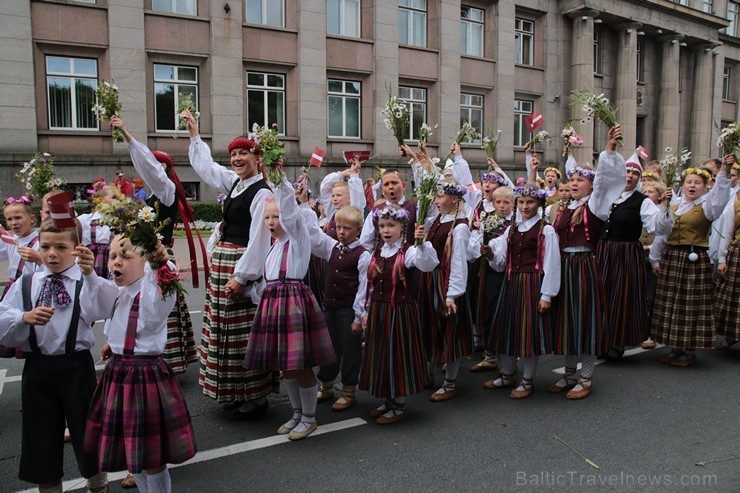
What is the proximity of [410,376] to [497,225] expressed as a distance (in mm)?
1838

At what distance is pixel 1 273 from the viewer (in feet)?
36.9

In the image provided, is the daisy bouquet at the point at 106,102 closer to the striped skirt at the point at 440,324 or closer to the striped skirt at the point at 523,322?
the striped skirt at the point at 440,324

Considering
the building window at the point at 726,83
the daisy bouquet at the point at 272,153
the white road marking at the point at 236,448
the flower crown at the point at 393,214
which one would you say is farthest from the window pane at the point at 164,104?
the building window at the point at 726,83

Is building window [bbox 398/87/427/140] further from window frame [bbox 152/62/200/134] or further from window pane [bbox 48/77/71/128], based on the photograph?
window pane [bbox 48/77/71/128]

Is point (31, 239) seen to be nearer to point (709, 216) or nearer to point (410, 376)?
point (410, 376)

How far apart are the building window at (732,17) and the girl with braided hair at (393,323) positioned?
38.1 m

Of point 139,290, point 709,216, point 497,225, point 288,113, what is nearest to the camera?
point 139,290

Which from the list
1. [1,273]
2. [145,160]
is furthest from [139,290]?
[1,273]

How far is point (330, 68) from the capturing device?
64.9 feet

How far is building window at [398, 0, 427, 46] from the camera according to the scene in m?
21.6

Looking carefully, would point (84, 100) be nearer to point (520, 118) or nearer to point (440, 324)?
point (440, 324)

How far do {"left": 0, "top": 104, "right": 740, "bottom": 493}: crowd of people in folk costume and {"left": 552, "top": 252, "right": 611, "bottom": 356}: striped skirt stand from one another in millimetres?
15

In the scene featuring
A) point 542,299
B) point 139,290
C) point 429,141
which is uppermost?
point 429,141

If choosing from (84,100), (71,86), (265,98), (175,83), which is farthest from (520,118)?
(71,86)
